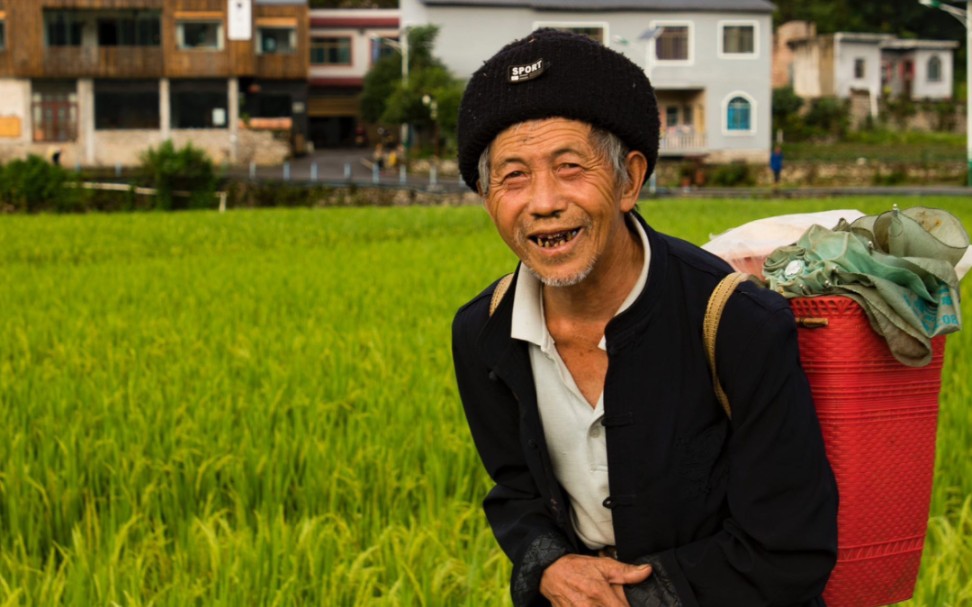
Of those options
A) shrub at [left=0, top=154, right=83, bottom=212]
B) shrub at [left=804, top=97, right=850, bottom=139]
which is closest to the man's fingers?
shrub at [left=0, top=154, right=83, bottom=212]

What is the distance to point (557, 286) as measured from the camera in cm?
174

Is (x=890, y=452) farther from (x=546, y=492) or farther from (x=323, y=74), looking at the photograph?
(x=323, y=74)

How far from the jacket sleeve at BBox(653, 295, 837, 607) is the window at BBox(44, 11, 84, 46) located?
36.6 metres

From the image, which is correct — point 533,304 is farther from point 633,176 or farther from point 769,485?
point 769,485

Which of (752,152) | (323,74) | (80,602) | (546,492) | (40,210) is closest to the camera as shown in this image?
(546,492)

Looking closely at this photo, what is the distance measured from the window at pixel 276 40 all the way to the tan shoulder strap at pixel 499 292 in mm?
36583

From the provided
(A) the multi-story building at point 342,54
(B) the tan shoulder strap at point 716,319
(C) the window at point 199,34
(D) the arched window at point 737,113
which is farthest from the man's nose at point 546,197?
(A) the multi-story building at point 342,54

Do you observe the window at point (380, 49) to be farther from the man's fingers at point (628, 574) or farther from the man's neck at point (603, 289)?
the man's fingers at point (628, 574)

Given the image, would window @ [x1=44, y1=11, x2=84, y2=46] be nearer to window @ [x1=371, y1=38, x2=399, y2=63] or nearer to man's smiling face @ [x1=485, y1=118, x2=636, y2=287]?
window @ [x1=371, y1=38, x2=399, y2=63]

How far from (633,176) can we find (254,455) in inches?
97.6

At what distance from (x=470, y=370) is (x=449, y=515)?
172cm

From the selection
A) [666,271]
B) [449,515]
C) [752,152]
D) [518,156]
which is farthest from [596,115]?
[752,152]

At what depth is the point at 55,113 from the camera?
34.9 metres

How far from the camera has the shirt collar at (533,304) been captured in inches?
68.4
